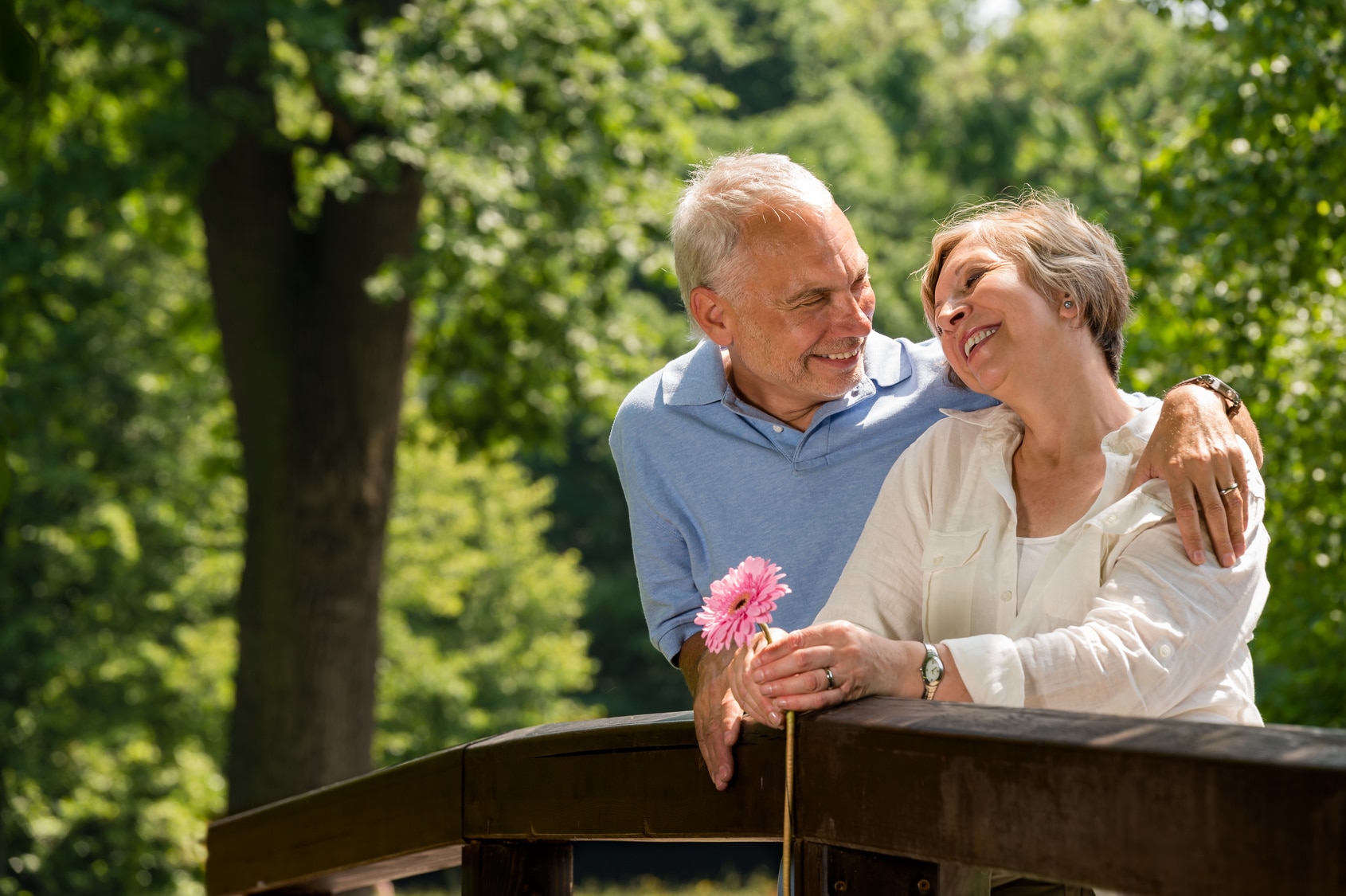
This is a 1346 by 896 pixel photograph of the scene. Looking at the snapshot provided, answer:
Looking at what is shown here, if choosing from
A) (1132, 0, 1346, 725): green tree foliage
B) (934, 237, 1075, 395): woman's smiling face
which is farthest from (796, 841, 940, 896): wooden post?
(1132, 0, 1346, 725): green tree foliage

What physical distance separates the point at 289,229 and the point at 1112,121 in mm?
4492

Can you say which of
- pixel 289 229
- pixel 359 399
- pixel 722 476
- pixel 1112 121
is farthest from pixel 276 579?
pixel 722 476

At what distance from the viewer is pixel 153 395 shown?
13.7 meters

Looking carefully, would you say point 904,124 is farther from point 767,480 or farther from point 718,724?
point 718,724

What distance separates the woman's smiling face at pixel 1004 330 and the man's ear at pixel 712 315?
0.80 meters

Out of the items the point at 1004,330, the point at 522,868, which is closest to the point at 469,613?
the point at 522,868

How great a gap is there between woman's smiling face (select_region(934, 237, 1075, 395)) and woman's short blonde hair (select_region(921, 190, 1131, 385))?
23 millimetres

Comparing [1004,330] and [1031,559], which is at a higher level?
[1004,330]

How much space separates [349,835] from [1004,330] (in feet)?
5.08

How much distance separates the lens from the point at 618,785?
1.91 metres

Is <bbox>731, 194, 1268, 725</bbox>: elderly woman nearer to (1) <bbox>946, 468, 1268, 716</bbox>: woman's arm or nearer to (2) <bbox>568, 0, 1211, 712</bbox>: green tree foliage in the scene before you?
(1) <bbox>946, 468, 1268, 716</bbox>: woman's arm

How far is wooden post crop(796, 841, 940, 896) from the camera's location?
1461mm

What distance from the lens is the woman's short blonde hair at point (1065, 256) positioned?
1.99 meters

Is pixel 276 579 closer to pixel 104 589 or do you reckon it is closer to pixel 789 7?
pixel 104 589
